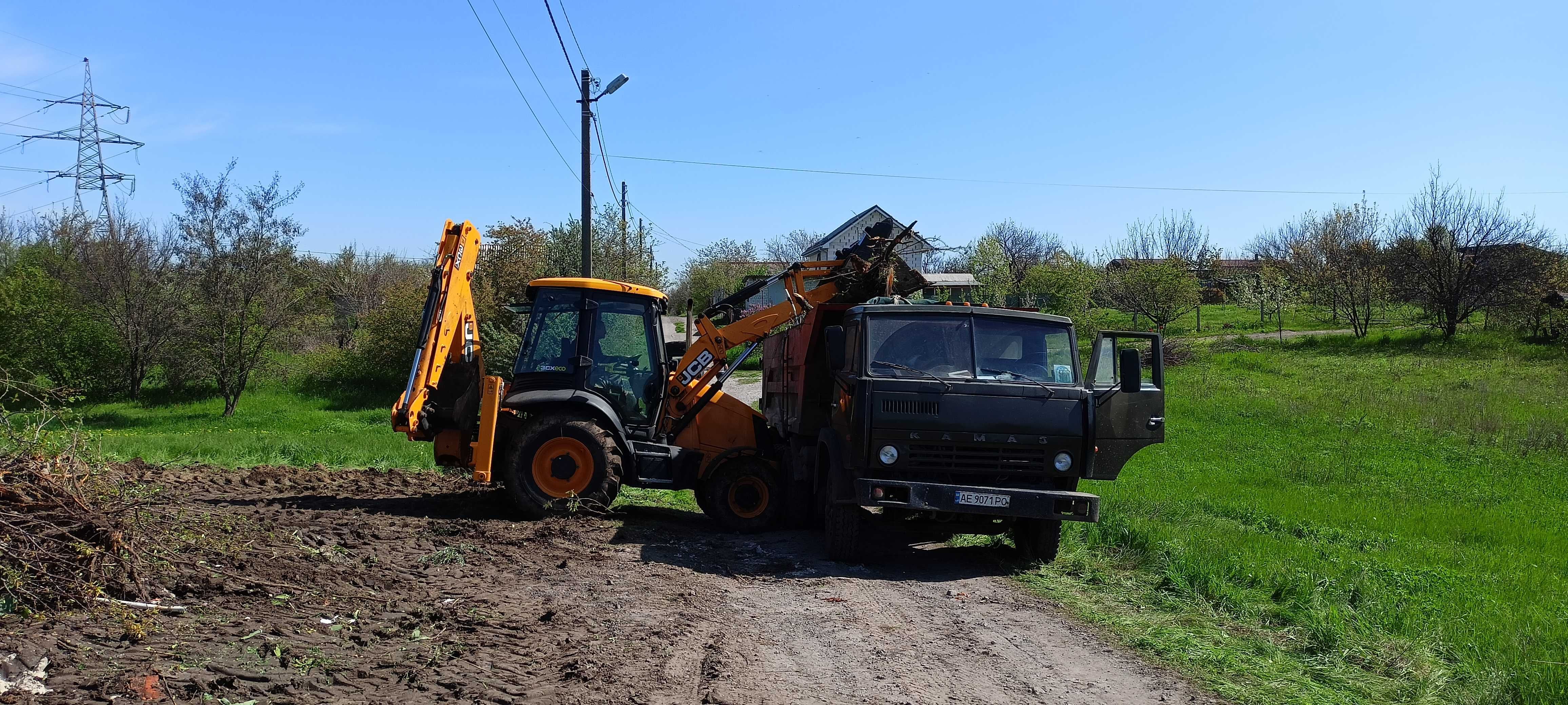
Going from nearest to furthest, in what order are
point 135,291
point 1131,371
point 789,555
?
1. point 1131,371
2. point 789,555
3. point 135,291

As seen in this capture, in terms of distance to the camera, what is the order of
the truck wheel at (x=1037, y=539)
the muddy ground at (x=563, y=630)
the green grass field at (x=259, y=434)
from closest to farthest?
the muddy ground at (x=563, y=630)
the truck wheel at (x=1037, y=539)
the green grass field at (x=259, y=434)

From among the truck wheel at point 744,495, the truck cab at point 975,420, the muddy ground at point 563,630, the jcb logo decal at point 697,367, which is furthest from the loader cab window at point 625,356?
the truck cab at point 975,420

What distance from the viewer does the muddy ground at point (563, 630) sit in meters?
4.77

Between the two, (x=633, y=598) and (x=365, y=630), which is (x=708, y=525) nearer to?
(x=633, y=598)

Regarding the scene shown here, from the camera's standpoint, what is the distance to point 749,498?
34.2ft

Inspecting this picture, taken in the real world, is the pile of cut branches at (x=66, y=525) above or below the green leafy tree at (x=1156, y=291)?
below

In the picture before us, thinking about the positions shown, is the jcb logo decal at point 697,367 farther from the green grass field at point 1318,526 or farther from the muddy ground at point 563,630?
the green grass field at point 1318,526

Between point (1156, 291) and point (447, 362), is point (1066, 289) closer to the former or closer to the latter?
point (1156, 291)

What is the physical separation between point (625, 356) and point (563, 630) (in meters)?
4.95

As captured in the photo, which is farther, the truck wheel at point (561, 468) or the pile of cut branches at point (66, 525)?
the truck wheel at point (561, 468)

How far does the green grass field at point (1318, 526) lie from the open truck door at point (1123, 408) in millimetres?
967

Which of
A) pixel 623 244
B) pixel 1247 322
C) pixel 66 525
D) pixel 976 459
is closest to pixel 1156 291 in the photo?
pixel 1247 322

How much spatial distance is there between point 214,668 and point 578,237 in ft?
84.5

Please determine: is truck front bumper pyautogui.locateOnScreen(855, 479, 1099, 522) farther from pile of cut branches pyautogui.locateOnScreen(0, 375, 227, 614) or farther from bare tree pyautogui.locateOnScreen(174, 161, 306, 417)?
bare tree pyautogui.locateOnScreen(174, 161, 306, 417)
